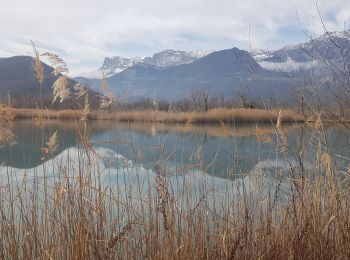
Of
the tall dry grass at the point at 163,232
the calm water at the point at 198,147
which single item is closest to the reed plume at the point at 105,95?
the calm water at the point at 198,147

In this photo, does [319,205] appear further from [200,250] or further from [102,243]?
[102,243]

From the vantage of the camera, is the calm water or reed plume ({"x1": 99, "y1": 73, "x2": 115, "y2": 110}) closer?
reed plume ({"x1": 99, "y1": 73, "x2": 115, "y2": 110})

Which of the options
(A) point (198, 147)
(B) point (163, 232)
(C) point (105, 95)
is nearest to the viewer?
(B) point (163, 232)

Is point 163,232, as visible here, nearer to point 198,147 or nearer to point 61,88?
point 61,88

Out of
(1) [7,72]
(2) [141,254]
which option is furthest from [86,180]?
(1) [7,72]

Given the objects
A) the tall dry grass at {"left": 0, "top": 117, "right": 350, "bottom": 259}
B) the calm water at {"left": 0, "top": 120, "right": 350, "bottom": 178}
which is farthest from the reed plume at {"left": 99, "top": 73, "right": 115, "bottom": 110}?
the tall dry grass at {"left": 0, "top": 117, "right": 350, "bottom": 259}

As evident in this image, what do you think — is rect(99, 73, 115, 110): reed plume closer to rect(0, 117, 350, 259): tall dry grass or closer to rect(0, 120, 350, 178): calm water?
rect(0, 120, 350, 178): calm water

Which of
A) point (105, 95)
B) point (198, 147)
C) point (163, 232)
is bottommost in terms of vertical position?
point (163, 232)

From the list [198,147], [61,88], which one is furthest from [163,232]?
[198,147]

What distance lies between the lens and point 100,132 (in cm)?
1432

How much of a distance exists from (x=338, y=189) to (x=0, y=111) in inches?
90.0

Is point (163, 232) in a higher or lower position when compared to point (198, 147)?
lower

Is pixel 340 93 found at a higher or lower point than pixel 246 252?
higher

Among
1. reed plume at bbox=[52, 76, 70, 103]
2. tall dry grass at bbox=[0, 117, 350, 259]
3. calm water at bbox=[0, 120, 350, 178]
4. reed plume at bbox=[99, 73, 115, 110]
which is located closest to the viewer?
tall dry grass at bbox=[0, 117, 350, 259]
